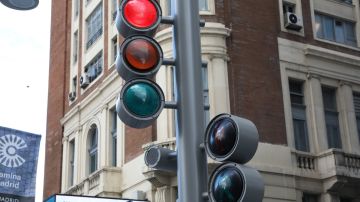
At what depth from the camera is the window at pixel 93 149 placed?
3021 centimetres

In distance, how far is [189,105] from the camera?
17.1ft

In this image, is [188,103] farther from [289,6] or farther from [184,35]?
[289,6]

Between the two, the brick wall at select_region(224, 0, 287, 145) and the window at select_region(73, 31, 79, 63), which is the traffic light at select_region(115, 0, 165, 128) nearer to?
the brick wall at select_region(224, 0, 287, 145)

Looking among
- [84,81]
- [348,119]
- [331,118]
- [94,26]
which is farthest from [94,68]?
[348,119]

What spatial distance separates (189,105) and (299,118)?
70.2ft

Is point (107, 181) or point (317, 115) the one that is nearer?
point (317, 115)

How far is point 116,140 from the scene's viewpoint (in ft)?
92.7

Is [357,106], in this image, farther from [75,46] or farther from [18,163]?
[18,163]

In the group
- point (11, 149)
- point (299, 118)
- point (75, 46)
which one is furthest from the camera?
point (75, 46)

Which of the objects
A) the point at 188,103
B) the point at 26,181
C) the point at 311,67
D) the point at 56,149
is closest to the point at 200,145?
the point at 188,103

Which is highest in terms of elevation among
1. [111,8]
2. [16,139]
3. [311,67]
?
[111,8]

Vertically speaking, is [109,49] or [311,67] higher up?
[109,49]

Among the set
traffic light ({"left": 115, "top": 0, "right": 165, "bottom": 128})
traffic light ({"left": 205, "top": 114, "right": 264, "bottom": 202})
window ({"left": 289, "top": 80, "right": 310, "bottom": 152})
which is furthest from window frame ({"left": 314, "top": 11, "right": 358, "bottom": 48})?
traffic light ({"left": 205, "top": 114, "right": 264, "bottom": 202})

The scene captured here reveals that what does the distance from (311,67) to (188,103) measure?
22.3m
